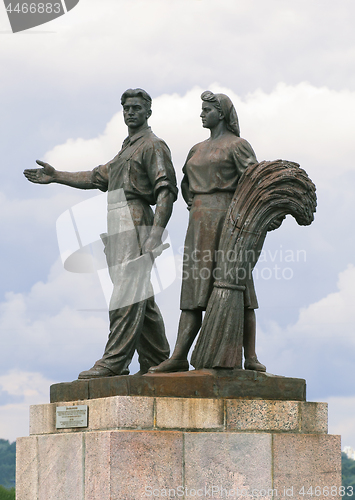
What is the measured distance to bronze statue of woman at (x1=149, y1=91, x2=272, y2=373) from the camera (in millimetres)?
9359

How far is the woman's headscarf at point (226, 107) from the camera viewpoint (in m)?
9.63

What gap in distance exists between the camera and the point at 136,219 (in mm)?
9766

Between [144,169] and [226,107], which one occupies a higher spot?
[226,107]

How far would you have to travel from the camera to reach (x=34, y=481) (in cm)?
932

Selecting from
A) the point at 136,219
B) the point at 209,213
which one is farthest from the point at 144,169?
the point at 209,213

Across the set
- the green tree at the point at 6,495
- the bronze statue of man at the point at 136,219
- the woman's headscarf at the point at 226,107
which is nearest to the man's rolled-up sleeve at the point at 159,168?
the bronze statue of man at the point at 136,219

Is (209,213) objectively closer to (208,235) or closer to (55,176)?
(208,235)

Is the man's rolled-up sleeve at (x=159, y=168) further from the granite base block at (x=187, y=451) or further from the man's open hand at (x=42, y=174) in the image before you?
the granite base block at (x=187, y=451)

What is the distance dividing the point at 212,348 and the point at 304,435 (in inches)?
54.0

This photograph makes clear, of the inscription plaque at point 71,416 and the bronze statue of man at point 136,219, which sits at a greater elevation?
the bronze statue of man at point 136,219

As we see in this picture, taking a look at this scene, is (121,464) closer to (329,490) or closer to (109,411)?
(109,411)

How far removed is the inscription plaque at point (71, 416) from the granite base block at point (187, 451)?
0.27ft

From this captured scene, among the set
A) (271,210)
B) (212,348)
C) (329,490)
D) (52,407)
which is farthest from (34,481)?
(271,210)

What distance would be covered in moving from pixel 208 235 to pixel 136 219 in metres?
0.94
